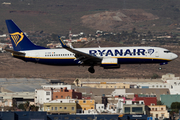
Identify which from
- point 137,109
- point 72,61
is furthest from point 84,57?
point 137,109

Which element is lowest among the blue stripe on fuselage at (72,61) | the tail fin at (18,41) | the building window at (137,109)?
the building window at (137,109)

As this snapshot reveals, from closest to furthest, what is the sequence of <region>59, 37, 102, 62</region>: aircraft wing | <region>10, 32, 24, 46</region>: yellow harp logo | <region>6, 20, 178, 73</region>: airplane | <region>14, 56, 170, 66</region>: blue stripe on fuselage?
1. <region>59, 37, 102, 62</region>: aircraft wing
2. <region>6, 20, 178, 73</region>: airplane
3. <region>14, 56, 170, 66</region>: blue stripe on fuselage
4. <region>10, 32, 24, 46</region>: yellow harp logo

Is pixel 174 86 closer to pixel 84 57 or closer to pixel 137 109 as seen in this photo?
pixel 137 109

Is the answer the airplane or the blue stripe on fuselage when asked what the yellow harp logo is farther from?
the blue stripe on fuselage

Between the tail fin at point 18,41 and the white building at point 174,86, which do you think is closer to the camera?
the tail fin at point 18,41

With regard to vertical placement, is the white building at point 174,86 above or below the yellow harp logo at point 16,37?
below

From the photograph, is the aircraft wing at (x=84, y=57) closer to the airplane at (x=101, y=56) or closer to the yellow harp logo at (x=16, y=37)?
the airplane at (x=101, y=56)

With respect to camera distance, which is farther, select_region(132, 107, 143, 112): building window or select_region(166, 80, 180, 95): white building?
select_region(166, 80, 180, 95): white building

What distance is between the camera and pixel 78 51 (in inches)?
3012

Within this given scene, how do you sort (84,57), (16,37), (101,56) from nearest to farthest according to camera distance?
(84,57) < (101,56) < (16,37)

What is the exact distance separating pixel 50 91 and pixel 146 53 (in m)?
54.1

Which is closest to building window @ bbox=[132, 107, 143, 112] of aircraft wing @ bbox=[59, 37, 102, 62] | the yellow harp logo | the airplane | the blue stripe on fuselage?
the airplane

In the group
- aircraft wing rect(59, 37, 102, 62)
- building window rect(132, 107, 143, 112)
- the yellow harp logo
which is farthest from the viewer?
building window rect(132, 107, 143, 112)

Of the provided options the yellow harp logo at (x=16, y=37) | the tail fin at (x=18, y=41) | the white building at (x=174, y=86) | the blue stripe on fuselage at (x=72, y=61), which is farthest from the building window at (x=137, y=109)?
the white building at (x=174, y=86)
